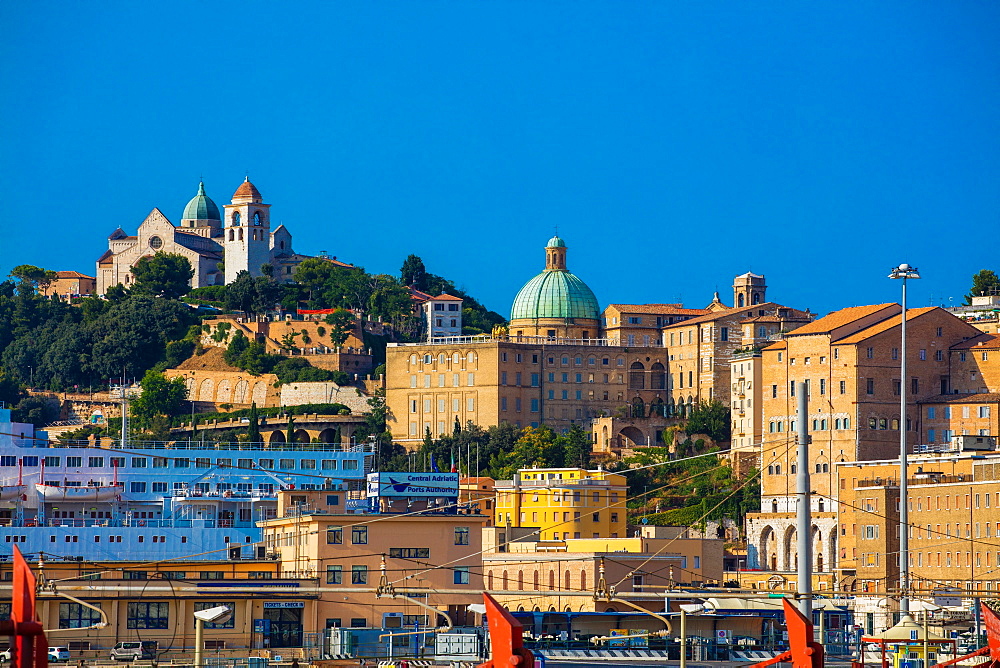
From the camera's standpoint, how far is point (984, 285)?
11450 cm

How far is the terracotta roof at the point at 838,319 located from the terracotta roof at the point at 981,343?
16.6 feet

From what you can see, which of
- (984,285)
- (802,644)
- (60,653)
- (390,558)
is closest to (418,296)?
(984,285)

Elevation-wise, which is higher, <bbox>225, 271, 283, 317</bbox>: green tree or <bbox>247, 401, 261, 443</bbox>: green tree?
<bbox>225, 271, 283, 317</bbox>: green tree

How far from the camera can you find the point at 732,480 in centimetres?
9831

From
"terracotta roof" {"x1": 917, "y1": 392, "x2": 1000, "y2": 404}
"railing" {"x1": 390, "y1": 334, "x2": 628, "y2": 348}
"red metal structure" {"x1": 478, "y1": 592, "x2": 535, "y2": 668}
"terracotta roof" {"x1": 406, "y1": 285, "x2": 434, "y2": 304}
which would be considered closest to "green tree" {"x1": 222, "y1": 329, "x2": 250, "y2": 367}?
"railing" {"x1": 390, "y1": 334, "x2": 628, "y2": 348}

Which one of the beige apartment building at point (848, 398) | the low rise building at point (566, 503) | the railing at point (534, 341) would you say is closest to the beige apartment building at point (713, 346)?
the railing at point (534, 341)

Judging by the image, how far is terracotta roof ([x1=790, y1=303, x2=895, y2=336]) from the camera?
94681 millimetres

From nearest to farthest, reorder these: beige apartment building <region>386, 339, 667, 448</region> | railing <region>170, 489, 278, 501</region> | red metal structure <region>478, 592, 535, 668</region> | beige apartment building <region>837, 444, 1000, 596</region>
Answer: red metal structure <region>478, 592, 535, 668</region>, beige apartment building <region>837, 444, 1000, 596</region>, railing <region>170, 489, 278, 501</region>, beige apartment building <region>386, 339, 667, 448</region>

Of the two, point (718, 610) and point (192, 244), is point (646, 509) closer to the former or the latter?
point (718, 610)

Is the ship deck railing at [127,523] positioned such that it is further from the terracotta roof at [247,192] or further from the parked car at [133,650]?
the terracotta roof at [247,192]

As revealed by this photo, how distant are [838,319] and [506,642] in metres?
79.4

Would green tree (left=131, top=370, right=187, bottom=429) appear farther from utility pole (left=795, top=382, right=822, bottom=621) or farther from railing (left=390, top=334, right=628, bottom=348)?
utility pole (left=795, top=382, right=822, bottom=621)

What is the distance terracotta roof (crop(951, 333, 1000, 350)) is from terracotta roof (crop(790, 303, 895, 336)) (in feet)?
16.6

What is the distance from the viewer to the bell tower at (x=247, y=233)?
140 meters
